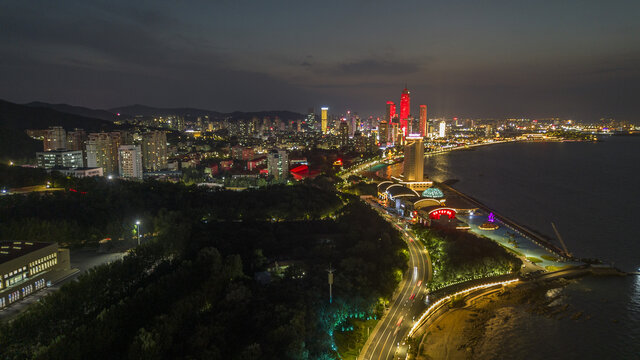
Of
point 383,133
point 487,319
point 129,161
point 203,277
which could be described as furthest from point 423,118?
point 203,277

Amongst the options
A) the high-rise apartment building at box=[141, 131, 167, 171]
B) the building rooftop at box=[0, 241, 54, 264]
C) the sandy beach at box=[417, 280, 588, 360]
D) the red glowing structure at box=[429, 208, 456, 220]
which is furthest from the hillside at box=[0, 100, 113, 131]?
the sandy beach at box=[417, 280, 588, 360]

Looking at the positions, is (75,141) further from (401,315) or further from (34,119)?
(401,315)

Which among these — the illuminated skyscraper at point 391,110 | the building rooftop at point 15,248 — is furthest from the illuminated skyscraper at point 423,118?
the building rooftop at point 15,248

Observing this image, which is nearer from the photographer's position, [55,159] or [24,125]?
[55,159]

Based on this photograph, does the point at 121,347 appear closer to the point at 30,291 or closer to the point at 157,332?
the point at 157,332

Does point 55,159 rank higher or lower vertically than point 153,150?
lower

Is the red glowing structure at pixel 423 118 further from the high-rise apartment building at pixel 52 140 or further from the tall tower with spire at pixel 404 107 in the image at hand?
the high-rise apartment building at pixel 52 140

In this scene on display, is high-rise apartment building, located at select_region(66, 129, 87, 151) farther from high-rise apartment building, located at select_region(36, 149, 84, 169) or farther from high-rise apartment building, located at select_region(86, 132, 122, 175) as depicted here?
high-rise apartment building, located at select_region(36, 149, 84, 169)

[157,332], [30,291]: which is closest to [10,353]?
[157,332]

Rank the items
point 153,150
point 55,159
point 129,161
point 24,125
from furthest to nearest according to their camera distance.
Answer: point 24,125 < point 153,150 < point 129,161 < point 55,159
